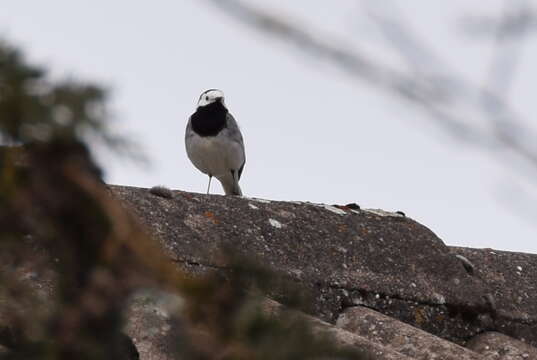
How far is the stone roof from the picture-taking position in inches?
146

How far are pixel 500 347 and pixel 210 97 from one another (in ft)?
18.0

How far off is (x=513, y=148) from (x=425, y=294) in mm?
3003

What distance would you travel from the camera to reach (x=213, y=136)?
352 inches

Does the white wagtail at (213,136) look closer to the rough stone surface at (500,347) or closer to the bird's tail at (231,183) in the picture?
the bird's tail at (231,183)

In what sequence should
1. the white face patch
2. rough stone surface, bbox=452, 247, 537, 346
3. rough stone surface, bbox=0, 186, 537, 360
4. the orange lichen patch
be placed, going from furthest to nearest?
the white face patch < rough stone surface, bbox=452, 247, 537, 346 < the orange lichen patch < rough stone surface, bbox=0, 186, 537, 360

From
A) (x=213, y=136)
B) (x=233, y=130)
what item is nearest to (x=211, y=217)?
(x=213, y=136)

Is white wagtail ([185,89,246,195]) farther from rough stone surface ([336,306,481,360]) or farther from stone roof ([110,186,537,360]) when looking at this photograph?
rough stone surface ([336,306,481,360])

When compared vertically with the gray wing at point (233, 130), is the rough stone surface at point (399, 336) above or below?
below

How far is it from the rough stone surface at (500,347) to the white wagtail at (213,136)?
511 cm

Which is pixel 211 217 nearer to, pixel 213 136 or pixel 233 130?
pixel 213 136

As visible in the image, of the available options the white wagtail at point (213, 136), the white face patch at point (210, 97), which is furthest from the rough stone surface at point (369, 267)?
the white face patch at point (210, 97)

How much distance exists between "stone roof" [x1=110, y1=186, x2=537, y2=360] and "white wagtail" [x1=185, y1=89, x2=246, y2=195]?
449 centimetres

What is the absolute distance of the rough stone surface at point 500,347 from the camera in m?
3.73

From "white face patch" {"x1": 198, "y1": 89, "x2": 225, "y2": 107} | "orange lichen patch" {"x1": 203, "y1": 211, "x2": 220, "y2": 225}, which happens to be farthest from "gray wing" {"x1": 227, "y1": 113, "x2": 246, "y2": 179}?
"orange lichen patch" {"x1": 203, "y1": 211, "x2": 220, "y2": 225}
